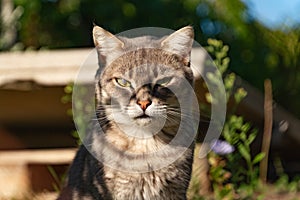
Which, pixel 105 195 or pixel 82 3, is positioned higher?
pixel 105 195

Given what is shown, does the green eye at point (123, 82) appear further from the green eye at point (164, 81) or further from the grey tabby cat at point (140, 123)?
the green eye at point (164, 81)

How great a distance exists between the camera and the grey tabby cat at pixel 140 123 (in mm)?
2877

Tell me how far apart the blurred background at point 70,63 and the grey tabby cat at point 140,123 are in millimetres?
1316

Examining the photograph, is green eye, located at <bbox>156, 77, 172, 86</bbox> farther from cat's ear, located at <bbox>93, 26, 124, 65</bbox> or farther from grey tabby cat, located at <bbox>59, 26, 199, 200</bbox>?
cat's ear, located at <bbox>93, 26, 124, 65</bbox>

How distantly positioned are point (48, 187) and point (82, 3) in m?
2.46

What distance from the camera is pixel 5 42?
6.21m

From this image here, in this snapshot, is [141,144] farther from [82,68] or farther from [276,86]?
[276,86]

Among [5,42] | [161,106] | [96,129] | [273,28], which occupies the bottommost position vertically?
[5,42]

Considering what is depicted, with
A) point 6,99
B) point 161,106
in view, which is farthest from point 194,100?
point 6,99

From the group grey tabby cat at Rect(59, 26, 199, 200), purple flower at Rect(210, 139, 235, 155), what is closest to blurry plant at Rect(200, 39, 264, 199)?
purple flower at Rect(210, 139, 235, 155)

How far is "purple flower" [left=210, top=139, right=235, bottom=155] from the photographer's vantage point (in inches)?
143

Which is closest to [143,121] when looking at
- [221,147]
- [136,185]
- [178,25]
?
[136,185]

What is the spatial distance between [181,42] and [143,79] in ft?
0.67

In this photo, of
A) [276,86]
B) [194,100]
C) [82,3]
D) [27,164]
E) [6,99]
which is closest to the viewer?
[194,100]
